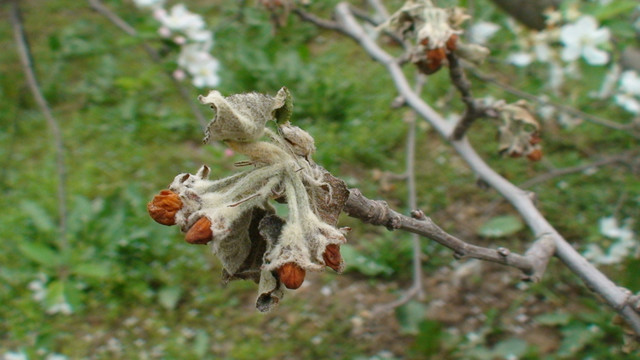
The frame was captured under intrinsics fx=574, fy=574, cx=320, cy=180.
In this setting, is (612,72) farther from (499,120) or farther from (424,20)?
(424,20)

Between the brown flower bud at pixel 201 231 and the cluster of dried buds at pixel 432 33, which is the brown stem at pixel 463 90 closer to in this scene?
the cluster of dried buds at pixel 432 33

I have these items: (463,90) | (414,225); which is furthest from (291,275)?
(463,90)

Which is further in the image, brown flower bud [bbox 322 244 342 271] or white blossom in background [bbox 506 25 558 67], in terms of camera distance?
white blossom in background [bbox 506 25 558 67]

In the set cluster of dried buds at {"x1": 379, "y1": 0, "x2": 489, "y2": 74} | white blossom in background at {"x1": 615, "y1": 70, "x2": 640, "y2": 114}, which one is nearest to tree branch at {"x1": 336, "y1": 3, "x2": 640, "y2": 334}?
cluster of dried buds at {"x1": 379, "y1": 0, "x2": 489, "y2": 74}

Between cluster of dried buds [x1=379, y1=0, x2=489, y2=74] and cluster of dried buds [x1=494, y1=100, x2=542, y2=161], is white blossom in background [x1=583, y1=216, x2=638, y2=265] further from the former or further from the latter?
cluster of dried buds [x1=379, y1=0, x2=489, y2=74]

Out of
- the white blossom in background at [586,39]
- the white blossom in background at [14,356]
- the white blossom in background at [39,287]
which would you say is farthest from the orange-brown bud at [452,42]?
the white blossom in background at [39,287]
